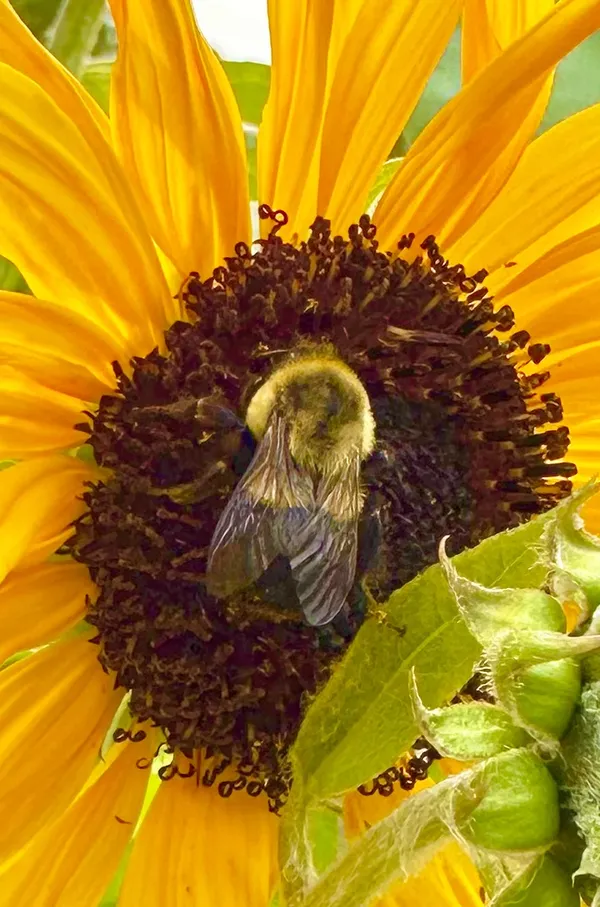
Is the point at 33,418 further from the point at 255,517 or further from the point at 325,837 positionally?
the point at 325,837

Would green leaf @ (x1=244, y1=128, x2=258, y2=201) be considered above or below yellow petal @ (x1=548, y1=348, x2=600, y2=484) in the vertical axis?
above

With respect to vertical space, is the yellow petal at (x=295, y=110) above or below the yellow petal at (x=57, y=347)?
above

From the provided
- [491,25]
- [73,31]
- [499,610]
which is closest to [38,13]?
[73,31]

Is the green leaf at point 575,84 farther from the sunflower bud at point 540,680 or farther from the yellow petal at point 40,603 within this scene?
the sunflower bud at point 540,680

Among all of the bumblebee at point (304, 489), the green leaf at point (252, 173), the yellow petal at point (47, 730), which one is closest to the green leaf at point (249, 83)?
the green leaf at point (252, 173)

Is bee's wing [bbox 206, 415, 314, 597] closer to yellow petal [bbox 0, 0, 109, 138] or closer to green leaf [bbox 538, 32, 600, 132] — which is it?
yellow petal [bbox 0, 0, 109, 138]

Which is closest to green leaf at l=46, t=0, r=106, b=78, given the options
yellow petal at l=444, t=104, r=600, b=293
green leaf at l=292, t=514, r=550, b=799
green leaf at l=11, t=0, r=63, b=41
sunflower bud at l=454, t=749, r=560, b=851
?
green leaf at l=11, t=0, r=63, b=41
